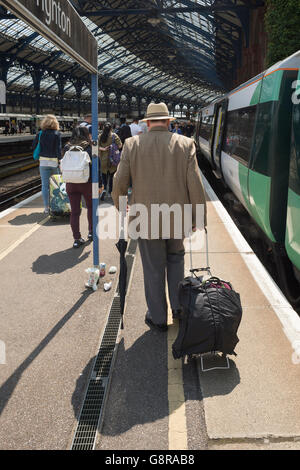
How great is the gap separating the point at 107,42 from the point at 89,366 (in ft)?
147

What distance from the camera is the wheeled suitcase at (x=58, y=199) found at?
23.0 ft

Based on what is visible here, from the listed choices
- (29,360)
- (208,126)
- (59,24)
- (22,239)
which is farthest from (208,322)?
(208,126)

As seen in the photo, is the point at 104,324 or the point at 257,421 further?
the point at 104,324

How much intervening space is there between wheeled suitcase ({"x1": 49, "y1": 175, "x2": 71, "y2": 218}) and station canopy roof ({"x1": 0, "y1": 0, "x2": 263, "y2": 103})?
15.4 metres

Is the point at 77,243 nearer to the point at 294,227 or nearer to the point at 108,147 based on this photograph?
the point at 294,227

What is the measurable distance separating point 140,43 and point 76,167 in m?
45.9

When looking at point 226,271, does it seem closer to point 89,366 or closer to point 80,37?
point 89,366

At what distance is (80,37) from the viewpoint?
3531 millimetres

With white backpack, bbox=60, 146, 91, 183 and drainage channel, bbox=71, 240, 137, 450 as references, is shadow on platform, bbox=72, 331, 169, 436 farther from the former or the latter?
white backpack, bbox=60, 146, 91, 183

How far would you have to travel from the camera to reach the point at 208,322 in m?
2.81

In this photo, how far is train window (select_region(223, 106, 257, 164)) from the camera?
21.9ft

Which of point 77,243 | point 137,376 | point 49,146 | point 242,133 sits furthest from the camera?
point 242,133

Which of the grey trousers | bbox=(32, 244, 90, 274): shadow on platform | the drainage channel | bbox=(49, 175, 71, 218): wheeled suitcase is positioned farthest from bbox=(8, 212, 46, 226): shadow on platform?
the grey trousers
